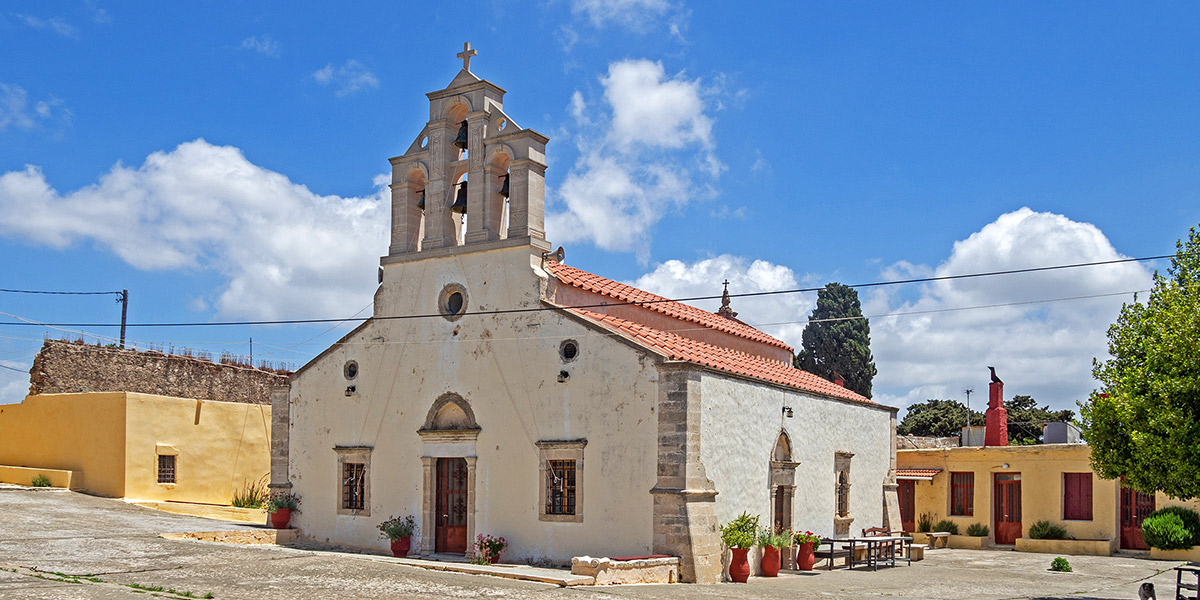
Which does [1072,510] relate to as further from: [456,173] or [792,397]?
[456,173]

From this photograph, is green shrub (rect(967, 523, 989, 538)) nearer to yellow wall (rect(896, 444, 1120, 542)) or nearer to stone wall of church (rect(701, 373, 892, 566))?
yellow wall (rect(896, 444, 1120, 542))

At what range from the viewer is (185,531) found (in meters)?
21.0

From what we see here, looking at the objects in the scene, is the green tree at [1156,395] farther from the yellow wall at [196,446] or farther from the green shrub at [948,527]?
the yellow wall at [196,446]

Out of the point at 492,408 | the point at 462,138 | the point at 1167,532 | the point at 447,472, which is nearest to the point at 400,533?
the point at 447,472

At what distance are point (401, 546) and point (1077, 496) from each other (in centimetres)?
1880

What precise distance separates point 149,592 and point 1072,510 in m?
24.3

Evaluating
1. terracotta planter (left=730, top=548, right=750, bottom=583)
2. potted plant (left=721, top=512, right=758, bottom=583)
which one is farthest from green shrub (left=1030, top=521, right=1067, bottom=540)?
terracotta planter (left=730, top=548, right=750, bottom=583)

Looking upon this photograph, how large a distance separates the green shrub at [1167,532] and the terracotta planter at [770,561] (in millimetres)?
11925

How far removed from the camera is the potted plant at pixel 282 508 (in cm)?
2278

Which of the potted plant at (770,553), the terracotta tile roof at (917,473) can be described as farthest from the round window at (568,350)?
the terracotta tile roof at (917,473)

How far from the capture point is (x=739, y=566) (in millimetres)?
18406

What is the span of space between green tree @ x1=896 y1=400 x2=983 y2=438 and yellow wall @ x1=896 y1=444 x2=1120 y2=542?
27424mm

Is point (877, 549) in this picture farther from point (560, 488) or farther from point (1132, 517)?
point (1132, 517)

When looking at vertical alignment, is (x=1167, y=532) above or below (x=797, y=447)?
below
